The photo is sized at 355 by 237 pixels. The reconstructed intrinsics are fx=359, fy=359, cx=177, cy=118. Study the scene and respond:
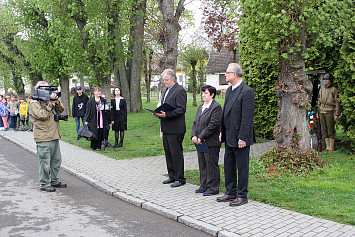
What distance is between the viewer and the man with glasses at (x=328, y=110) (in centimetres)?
989

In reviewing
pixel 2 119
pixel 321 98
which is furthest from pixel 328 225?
pixel 2 119

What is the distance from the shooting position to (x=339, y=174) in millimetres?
7496

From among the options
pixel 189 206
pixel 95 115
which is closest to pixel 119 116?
pixel 95 115

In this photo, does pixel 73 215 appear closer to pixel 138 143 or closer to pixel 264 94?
pixel 138 143

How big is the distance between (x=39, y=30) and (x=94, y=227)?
1960cm

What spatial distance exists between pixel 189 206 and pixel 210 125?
1440 mm

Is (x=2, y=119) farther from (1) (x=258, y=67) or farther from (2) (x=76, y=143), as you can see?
(1) (x=258, y=67)

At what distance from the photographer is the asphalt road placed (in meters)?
4.92

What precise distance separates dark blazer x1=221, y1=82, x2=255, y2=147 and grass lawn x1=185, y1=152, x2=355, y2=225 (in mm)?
1154

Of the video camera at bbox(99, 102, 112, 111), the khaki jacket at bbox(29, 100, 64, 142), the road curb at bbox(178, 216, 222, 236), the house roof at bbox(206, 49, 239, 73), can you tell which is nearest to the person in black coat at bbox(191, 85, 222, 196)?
the road curb at bbox(178, 216, 222, 236)

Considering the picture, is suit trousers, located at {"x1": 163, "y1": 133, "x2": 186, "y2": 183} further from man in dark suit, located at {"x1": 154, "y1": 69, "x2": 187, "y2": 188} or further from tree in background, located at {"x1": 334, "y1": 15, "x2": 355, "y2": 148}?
tree in background, located at {"x1": 334, "y1": 15, "x2": 355, "y2": 148}

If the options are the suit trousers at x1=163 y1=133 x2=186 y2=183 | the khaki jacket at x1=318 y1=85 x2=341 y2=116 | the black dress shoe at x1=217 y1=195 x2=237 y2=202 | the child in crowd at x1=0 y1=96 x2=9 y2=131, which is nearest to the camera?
the black dress shoe at x1=217 y1=195 x2=237 y2=202

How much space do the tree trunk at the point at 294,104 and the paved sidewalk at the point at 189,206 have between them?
242 cm

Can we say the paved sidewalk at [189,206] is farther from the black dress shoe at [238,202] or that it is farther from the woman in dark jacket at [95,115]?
the woman in dark jacket at [95,115]
